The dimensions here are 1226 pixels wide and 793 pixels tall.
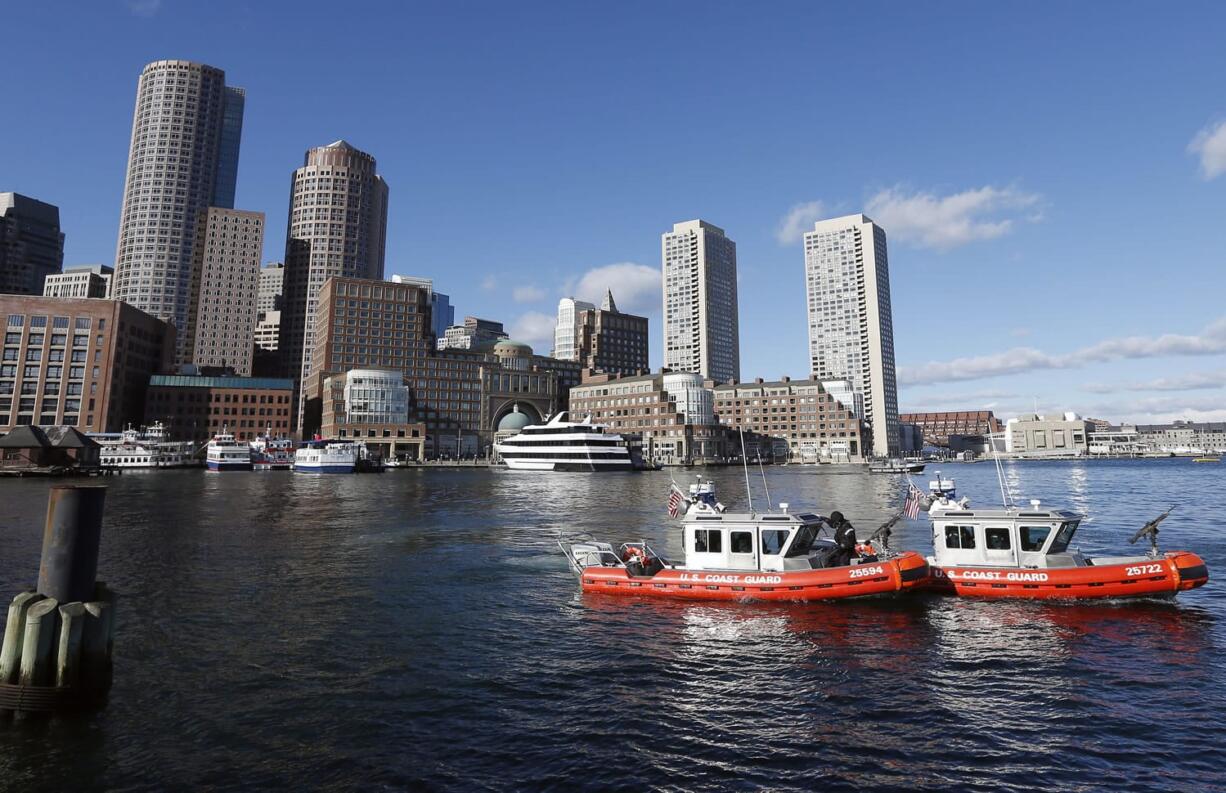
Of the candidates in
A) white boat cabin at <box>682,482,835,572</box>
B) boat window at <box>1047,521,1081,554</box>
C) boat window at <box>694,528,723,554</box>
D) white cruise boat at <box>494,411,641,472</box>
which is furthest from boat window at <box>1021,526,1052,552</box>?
white cruise boat at <box>494,411,641,472</box>

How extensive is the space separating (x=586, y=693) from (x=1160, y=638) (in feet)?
71.7

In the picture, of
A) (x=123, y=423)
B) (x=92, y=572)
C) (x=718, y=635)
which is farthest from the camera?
(x=123, y=423)

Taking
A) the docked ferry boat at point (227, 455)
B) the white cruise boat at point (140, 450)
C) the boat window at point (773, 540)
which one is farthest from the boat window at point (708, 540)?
the white cruise boat at point (140, 450)

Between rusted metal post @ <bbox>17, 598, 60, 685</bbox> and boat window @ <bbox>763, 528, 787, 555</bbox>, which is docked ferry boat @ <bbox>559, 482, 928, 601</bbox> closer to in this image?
boat window @ <bbox>763, 528, 787, 555</bbox>

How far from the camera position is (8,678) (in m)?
16.1

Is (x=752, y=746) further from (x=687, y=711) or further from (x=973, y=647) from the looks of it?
(x=973, y=647)

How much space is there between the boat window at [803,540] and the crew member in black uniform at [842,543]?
147cm

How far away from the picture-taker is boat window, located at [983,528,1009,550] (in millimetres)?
30672

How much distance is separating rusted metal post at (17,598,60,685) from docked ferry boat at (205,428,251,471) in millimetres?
152000

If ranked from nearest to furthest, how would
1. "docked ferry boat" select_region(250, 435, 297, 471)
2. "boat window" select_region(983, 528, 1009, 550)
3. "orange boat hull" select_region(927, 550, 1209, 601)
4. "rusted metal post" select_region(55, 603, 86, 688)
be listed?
"rusted metal post" select_region(55, 603, 86, 688), "orange boat hull" select_region(927, 550, 1209, 601), "boat window" select_region(983, 528, 1009, 550), "docked ferry boat" select_region(250, 435, 297, 471)

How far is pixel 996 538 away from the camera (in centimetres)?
3081

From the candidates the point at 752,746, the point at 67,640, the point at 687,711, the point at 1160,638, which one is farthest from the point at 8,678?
the point at 1160,638

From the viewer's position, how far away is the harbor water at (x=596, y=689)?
14.5 metres

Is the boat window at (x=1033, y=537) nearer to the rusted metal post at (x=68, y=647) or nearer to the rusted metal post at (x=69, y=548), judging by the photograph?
the rusted metal post at (x=69, y=548)
